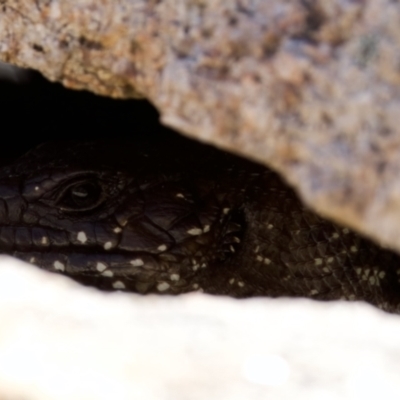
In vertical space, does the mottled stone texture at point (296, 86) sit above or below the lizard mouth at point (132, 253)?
above

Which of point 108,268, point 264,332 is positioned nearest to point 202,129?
point 264,332

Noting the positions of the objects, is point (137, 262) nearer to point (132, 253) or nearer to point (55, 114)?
point (132, 253)

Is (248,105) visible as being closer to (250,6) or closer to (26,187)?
(250,6)

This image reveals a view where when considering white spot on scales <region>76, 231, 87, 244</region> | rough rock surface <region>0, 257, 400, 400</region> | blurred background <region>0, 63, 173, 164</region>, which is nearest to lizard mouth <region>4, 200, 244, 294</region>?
white spot on scales <region>76, 231, 87, 244</region>

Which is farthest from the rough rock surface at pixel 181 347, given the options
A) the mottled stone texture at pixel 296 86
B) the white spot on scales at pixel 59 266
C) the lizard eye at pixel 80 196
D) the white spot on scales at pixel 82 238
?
the mottled stone texture at pixel 296 86

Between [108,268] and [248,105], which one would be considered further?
[108,268]

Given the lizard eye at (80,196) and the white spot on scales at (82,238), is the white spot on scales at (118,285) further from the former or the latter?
the lizard eye at (80,196)

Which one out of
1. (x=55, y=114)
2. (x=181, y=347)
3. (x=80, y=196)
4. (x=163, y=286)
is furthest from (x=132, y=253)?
(x=55, y=114)
